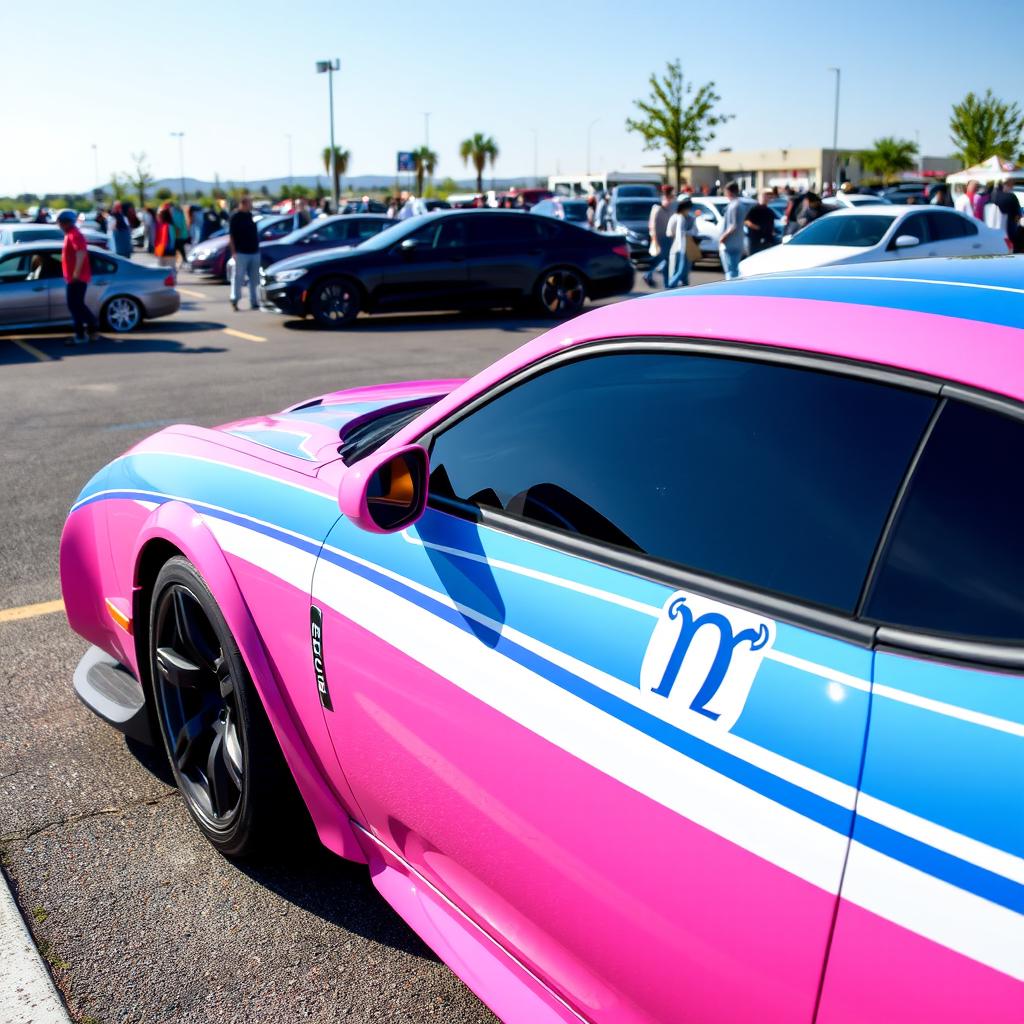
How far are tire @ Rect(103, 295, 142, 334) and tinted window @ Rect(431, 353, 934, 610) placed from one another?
14.2 metres

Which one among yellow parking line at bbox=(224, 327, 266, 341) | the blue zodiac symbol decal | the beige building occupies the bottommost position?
yellow parking line at bbox=(224, 327, 266, 341)

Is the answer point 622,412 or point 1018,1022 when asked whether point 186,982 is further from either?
point 1018,1022

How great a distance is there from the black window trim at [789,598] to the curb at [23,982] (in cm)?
143

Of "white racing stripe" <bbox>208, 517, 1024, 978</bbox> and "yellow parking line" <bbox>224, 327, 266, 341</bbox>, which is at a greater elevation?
"white racing stripe" <bbox>208, 517, 1024, 978</bbox>

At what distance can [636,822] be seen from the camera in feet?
5.72

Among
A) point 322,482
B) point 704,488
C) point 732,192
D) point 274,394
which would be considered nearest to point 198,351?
point 274,394

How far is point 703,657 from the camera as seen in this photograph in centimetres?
169

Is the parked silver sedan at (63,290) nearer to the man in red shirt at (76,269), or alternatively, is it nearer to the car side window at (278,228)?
the man in red shirt at (76,269)

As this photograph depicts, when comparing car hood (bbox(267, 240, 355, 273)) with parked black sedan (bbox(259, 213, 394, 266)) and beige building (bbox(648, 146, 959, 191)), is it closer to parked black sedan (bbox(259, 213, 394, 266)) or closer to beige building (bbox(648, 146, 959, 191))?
parked black sedan (bbox(259, 213, 394, 266))

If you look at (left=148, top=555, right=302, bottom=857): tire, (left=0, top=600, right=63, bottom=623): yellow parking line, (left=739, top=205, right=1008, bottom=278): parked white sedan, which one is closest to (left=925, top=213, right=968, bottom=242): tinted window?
(left=739, top=205, right=1008, bottom=278): parked white sedan

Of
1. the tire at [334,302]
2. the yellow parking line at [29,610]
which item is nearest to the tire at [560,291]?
the tire at [334,302]

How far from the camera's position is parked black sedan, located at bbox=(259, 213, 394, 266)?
69.1ft

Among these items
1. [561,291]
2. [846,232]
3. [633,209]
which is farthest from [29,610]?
[633,209]

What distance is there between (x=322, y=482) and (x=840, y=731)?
1527 mm
